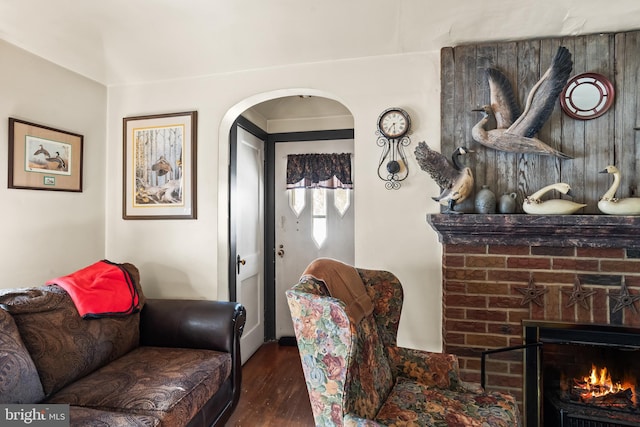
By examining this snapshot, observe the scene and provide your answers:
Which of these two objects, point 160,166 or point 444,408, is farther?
point 160,166

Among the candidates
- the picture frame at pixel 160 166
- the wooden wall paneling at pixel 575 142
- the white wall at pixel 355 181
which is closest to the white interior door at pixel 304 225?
the white wall at pixel 355 181

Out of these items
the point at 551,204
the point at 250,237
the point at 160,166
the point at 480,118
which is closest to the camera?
the point at 551,204

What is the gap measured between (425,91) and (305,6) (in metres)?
0.84

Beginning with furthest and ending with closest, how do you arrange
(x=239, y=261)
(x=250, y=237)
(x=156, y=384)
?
(x=250, y=237)
(x=239, y=261)
(x=156, y=384)

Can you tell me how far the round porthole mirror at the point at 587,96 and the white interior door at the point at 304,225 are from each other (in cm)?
173

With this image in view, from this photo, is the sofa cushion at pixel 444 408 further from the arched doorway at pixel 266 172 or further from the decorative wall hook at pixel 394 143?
the arched doorway at pixel 266 172

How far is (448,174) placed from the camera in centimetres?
180

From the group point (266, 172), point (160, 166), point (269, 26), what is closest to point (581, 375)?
point (269, 26)

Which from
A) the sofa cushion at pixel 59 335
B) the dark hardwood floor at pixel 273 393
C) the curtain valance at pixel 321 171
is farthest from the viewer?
the curtain valance at pixel 321 171

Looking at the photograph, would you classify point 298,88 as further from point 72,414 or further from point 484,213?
point 72,414

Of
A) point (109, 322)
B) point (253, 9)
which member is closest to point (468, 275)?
point (253, 9)

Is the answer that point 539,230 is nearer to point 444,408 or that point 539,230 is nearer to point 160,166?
point 444,408

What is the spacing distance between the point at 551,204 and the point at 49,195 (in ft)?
9.57

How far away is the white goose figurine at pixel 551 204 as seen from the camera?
1.65 m
